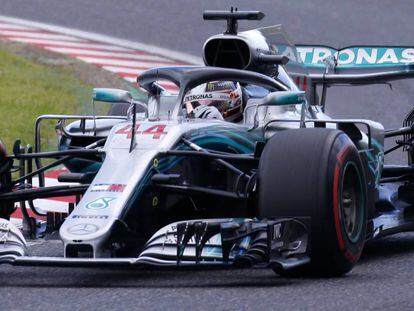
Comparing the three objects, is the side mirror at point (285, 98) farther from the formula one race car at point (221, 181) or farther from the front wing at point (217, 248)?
the front wing at point (217, 248)

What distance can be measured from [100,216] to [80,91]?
767cm

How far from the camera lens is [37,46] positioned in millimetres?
16266

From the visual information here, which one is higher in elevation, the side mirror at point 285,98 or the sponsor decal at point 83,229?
the side mirror at point 285,98

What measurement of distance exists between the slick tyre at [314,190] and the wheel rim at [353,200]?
16 cm

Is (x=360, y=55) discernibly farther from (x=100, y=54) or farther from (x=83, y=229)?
(x=100, y=54)

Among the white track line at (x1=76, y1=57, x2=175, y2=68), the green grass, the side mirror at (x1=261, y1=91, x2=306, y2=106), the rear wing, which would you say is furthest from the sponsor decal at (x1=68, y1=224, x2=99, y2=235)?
the white track line at (x1=76, y1=57, x2=175, y2=68)

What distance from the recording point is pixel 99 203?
Result: 6.74 metres

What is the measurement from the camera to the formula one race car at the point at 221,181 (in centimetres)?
656

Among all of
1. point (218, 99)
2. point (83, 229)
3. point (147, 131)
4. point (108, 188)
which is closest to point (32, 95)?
point (218, 99)

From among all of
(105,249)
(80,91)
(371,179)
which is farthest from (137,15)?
(105,249)

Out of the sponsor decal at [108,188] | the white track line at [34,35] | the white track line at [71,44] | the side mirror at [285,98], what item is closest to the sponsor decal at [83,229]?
the sponsor decal at [108,188]

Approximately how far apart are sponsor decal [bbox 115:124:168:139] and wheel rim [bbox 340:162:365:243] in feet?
3.48

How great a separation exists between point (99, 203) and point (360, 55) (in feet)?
13.6

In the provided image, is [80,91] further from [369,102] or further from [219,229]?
[219,229]
